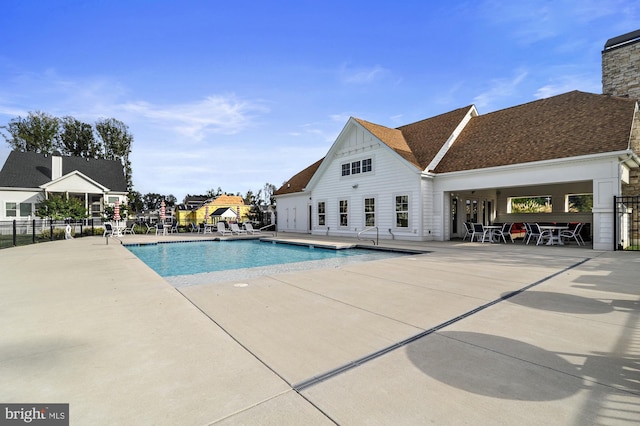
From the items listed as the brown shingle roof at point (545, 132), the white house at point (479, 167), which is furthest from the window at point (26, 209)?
the brown shingle roof at point (545, 132)

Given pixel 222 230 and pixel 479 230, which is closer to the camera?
pixel 479 230

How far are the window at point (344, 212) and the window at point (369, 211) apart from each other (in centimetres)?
141

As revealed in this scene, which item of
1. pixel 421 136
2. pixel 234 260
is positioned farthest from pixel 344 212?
pixel 234 260

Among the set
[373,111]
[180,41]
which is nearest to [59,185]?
[180,41]

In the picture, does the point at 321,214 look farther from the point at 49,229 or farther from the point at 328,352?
the point at 49,229

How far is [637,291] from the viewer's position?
4.67 m

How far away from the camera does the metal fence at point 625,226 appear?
977 cm

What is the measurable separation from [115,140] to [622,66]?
46.8 metres

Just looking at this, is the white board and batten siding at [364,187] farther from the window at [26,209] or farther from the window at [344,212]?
the window at [26,209]

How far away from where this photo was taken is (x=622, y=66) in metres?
13.6

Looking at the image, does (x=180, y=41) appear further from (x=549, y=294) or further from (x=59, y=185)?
(x=59, y=185)

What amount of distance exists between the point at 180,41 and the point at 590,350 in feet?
51.3

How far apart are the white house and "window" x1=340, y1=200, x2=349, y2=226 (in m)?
0.07

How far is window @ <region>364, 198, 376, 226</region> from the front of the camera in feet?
53.3
